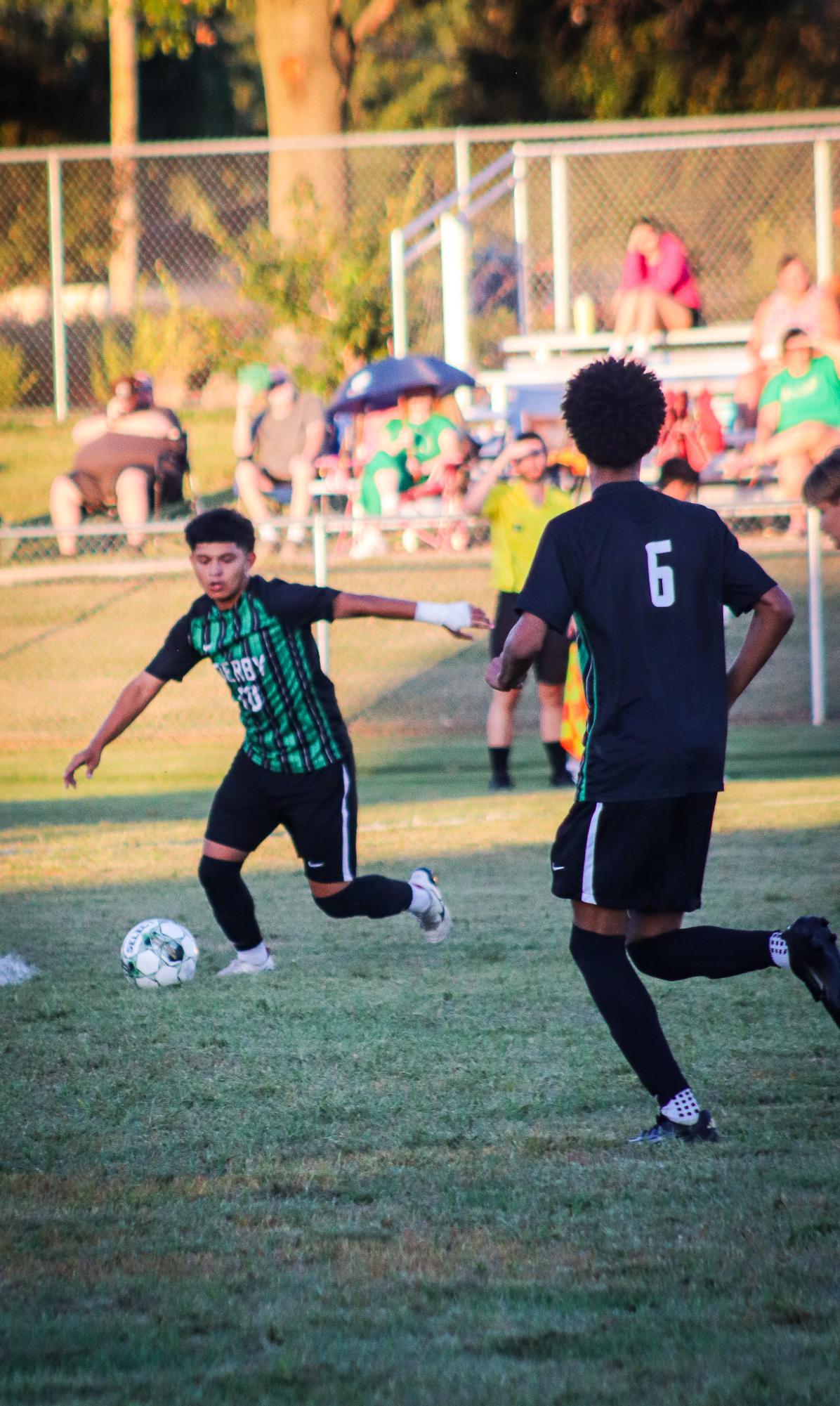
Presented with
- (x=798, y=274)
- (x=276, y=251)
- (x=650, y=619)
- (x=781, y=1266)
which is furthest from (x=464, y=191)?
(x=781, y=1266)

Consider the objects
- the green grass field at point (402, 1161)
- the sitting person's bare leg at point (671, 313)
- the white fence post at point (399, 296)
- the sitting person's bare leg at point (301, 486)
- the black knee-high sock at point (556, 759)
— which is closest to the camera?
the green grass field at point (402, 1161)

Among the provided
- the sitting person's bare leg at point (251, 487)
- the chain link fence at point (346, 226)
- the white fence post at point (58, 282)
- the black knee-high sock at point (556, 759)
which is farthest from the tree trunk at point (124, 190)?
the black knee-high sock at point (556, 759)

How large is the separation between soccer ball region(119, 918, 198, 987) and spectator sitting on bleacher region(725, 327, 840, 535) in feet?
28.4

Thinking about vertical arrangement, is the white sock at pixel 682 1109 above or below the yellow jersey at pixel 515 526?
below

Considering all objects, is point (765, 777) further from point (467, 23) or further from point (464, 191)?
point (467, 23)

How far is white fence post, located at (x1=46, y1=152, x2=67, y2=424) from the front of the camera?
693 inches

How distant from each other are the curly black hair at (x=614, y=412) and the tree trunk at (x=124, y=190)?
50.4ft

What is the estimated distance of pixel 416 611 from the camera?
5500mm

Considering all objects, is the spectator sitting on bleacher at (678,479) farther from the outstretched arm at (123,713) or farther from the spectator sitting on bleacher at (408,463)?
the spectator sitting on bleacher at (408,463)

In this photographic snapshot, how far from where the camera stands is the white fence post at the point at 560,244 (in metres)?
15.9

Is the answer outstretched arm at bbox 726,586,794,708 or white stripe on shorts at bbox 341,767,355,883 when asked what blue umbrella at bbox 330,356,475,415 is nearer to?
white stripe on shorts at bbox 341,767,355,883

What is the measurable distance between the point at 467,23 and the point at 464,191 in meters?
14.5

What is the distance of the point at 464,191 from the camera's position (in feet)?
54.5

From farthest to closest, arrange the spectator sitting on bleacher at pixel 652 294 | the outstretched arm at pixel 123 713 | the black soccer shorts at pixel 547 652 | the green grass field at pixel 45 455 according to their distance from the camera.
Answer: the green grass field at pixel 45 455 → the spectator sitting on bleacher at pixel 652 294 → the black soccer shorts at pixel 547 652 → the outstretched arm at pixel 123 713
